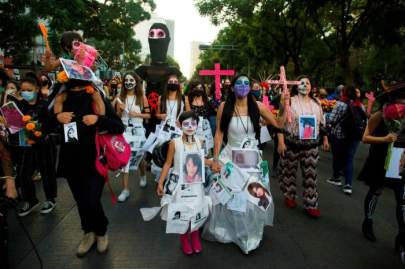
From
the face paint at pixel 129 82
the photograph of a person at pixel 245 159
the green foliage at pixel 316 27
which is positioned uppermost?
the green foliage at pixel 316 27

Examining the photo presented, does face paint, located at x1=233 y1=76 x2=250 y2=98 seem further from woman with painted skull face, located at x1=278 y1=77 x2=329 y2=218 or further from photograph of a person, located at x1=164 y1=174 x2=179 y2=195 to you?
photograph of a person, located at x1=164 y1=174 x2=179 y2=195

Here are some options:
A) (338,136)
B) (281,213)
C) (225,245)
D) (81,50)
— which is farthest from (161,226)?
(338,136)

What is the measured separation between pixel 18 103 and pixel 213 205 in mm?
2934

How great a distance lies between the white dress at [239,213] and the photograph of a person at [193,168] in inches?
12.3

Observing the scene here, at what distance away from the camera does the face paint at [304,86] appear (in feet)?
16.4

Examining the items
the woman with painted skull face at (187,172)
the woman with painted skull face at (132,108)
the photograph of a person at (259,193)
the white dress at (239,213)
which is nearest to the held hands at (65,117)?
the woman with painted skull face at (187,172)

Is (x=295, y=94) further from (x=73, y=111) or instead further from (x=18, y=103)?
(x=18, y=103)

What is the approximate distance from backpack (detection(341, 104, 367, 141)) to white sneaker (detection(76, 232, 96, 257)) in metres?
4.66

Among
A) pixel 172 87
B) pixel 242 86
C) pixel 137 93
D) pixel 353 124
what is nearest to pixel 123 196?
pixel 137 93

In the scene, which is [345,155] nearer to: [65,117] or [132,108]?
[132,108]

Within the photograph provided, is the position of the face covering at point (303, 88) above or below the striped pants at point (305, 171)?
above

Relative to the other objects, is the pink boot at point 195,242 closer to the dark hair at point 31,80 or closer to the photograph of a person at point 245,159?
the photograph of a person at point 245,159

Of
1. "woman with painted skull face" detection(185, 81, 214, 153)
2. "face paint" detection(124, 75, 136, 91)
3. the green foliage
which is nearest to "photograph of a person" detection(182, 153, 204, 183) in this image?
A: "woman with painted skull face" detection(185, 81, 214, 153)

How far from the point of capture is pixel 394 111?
363cm
